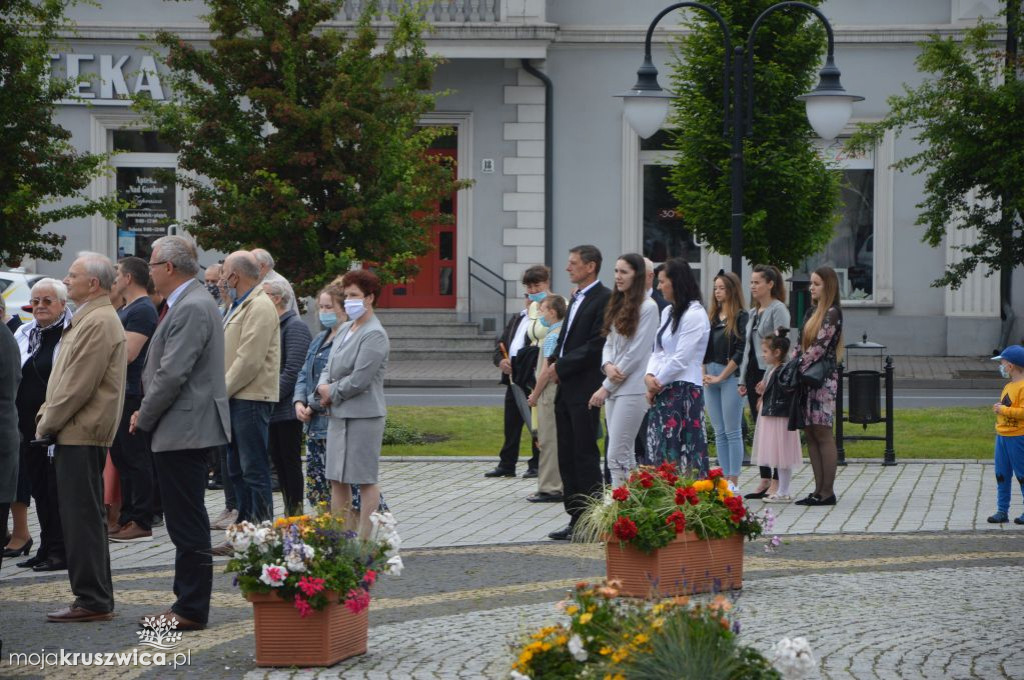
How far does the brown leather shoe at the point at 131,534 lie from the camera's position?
10719 millimetres

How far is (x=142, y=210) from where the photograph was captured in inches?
1154

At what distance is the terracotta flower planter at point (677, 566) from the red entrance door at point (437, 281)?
2128cm

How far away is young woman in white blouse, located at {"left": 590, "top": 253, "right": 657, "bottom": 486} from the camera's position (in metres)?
9.95

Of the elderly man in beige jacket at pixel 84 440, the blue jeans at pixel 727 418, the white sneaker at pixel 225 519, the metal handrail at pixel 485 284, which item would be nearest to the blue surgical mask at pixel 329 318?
the white sneaker at pixel 225 519

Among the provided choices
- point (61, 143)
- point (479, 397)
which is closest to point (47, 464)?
point (61, 143)

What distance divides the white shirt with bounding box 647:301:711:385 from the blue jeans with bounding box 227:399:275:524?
263cm

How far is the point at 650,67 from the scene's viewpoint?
15359 millimetres

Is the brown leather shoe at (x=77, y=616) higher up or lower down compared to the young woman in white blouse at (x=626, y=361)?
lower down

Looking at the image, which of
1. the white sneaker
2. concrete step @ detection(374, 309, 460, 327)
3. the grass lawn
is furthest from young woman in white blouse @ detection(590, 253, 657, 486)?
concrete step @ detection(374, 309, 460, 327)

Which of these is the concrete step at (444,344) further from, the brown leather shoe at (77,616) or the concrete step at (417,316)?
the brown leather shoe at (77,616)

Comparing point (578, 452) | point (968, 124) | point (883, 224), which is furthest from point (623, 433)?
point (883, 224)

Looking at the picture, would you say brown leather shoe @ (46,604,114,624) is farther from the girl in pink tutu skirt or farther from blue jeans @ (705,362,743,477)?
blue jeans @ (705,362,743,477)

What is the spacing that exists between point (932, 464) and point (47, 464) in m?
8.41

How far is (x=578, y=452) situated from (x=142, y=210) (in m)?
20.8
